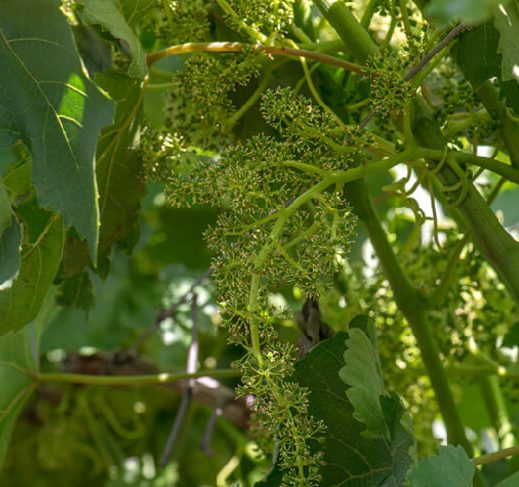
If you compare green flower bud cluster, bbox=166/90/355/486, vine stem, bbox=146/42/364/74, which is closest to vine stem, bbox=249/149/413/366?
green flower bud cluster, bbox=166/90/355/486

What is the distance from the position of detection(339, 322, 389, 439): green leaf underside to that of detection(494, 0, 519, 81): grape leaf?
287 millimetres

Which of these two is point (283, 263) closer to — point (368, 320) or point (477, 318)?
point (368, 320)

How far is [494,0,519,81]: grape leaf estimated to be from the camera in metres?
0.98

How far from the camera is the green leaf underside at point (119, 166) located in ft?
3.75

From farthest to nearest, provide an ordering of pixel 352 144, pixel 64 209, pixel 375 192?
pixel 375 192 < pixel 352 144 < pixel 64 209

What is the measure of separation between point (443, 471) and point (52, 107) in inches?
17.5

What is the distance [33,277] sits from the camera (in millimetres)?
1107

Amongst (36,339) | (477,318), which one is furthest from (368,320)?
(36,339)

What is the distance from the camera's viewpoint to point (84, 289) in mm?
1370

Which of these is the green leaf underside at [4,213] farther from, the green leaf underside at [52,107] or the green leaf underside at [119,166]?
the green leaf underside at [119,166]

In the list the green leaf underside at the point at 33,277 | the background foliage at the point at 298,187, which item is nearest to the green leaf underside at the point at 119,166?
the background foliage at the point at 298,187

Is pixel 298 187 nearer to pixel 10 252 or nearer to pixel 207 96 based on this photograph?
pixel 207 96

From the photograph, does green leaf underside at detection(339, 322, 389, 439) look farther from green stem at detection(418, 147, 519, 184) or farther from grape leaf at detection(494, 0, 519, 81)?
grape leaf at detection(494, 0, 519, 81)

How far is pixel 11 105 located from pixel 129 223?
373mm
